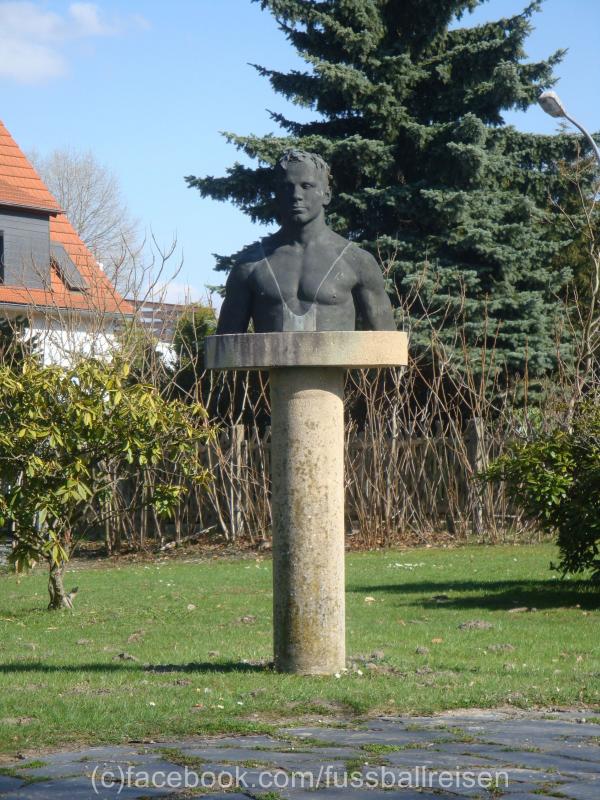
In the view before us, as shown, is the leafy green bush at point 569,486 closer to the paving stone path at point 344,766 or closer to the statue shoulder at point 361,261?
the statue shoulder at point 361,261

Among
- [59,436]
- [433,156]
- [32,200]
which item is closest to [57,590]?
[59,436]

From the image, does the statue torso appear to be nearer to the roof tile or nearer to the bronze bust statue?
the bronze bust statue

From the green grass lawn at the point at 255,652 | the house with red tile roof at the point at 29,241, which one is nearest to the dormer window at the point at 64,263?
the house with red tile roof at the point at 29,241

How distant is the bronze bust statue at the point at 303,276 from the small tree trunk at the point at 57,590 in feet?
18.8

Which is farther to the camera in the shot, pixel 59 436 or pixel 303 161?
pixel 59 436

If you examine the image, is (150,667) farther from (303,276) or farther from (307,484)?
(303,276)

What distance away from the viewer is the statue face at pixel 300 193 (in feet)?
26.6

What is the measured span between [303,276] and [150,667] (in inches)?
120

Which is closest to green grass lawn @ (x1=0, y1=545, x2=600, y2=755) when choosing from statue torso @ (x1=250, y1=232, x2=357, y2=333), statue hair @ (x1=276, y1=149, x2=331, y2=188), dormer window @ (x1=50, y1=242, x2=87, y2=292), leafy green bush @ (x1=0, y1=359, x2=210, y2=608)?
leafy green bush @ (x1=0, y1=359, x2=210, y2=608)

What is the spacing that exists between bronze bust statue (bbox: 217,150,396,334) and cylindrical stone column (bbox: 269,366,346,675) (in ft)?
1.27

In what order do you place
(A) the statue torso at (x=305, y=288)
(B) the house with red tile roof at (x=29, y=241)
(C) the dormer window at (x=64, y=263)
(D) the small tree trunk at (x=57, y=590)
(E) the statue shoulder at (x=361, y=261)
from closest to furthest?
(A) the statue torso at (x=305, y=288)
(E) the statue shoulder at (x=361, y=261)
(D) the small tree trunk at (x=57, y=590)
(B) the house with red tile roof at (x=29, y=241)
(C) the dormer window at (x=64, y=263)

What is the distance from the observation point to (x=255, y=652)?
9.38 m

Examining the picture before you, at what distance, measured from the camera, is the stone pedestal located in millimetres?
Answer: 7754

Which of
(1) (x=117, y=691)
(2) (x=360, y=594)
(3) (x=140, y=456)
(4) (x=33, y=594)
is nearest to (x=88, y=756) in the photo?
(1) (x=117, y=691)
